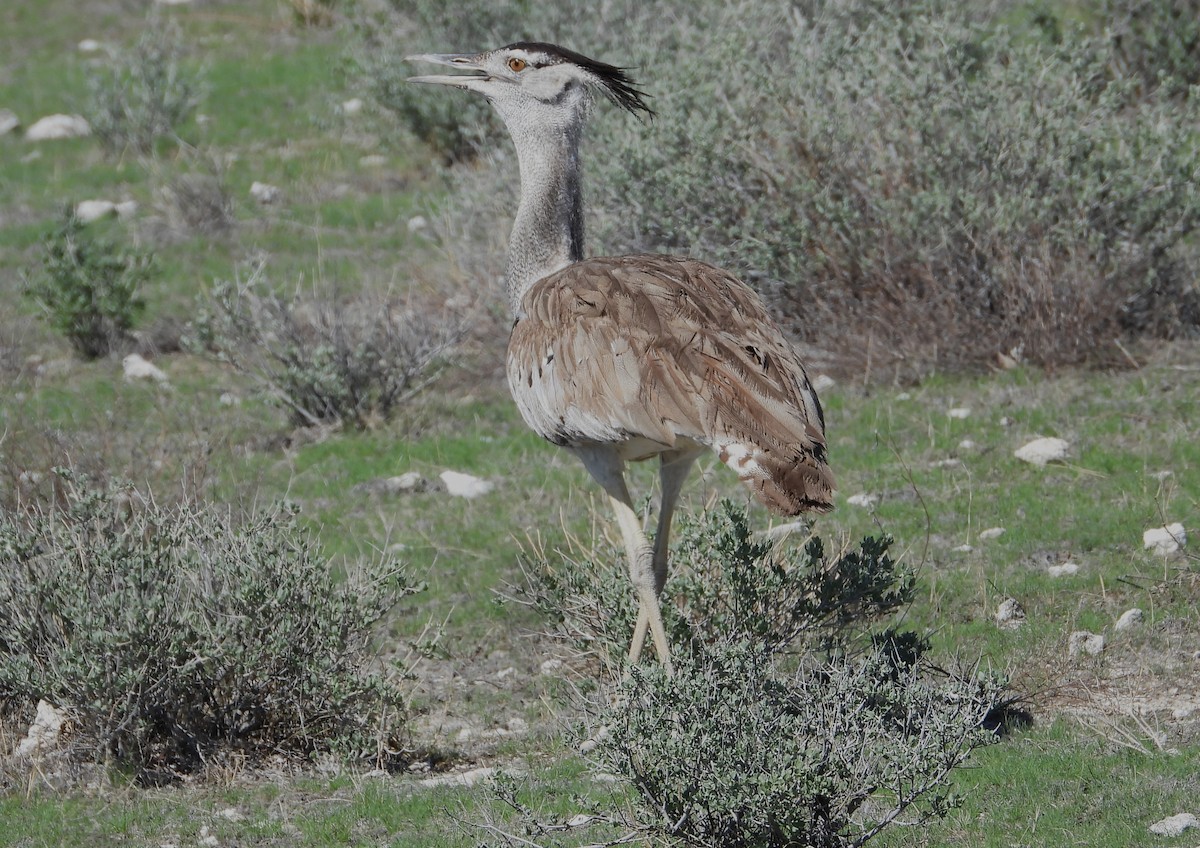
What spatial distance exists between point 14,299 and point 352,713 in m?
7.15

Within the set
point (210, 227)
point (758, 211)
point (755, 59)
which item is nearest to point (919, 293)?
point (758, 211)

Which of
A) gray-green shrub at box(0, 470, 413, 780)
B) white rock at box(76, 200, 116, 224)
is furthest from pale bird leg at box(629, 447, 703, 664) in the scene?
white rock at box(76, 200, 116, 224)

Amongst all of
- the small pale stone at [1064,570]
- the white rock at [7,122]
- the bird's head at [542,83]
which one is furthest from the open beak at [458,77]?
the white rock at [7,122]

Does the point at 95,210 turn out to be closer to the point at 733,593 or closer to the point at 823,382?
the point at 823,382

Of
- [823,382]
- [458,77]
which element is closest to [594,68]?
[458,77]

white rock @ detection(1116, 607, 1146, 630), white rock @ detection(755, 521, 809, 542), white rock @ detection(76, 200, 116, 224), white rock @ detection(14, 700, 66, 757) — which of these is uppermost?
white rock @ detection(1116, 607, 1146, 630)

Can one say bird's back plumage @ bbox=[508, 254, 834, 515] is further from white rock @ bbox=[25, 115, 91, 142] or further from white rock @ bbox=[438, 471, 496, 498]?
white rock @ bbox=[25, 115, 91, 142]

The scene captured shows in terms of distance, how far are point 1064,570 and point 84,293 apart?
6866 millimetres

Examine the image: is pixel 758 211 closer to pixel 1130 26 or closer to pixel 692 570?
pixel 692 570

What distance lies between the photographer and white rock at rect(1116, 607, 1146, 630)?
18.0 feet

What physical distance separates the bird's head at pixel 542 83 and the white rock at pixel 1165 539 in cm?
259

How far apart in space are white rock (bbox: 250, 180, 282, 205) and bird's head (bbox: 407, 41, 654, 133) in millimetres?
7805

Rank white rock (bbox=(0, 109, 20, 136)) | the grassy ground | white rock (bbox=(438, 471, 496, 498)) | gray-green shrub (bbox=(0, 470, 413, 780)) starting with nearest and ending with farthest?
the grassy ground → gray-green shrub (bbox=(0, 470, 413, 780)) → white rock (bbox=(438, 471, 496, 498)) → white rock (bbox=(0, 109, 20, 136))

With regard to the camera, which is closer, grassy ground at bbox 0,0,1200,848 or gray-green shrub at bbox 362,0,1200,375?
grassy ground at bbox 0,0,1200,848
